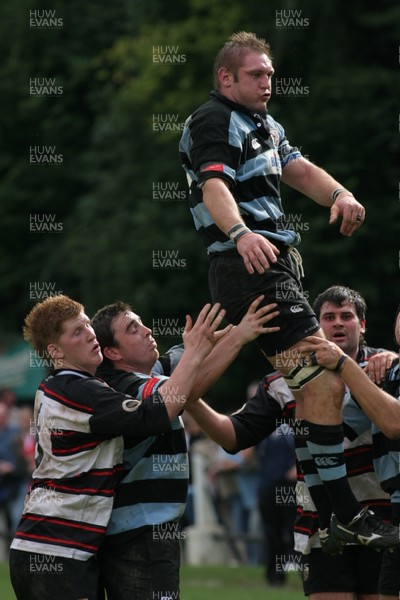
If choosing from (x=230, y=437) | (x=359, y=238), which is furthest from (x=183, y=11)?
(x=230, y=437)

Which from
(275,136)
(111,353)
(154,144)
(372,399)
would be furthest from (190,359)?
(154,144)

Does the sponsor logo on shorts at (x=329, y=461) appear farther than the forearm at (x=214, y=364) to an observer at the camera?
No

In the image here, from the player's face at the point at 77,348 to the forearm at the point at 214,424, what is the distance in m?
0.68

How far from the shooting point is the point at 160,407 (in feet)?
21.3

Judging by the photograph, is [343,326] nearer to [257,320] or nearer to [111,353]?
[257,320]

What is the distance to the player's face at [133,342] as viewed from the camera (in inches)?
279

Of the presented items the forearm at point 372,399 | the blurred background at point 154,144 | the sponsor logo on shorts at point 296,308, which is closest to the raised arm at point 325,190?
the sponsor logo on shorts at point 296,308

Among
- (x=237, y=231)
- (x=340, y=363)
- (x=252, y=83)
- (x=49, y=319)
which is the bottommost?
(x=340, y=363)

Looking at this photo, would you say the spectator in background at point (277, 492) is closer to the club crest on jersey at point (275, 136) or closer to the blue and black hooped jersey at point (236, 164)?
the club crest on jersey at point (275, 136)

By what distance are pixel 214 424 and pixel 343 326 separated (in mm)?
934

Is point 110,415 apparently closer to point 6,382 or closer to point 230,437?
point 230,437

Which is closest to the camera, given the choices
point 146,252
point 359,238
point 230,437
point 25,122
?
point 230,437

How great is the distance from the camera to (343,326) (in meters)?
7.30

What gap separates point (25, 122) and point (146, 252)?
6715 mm
